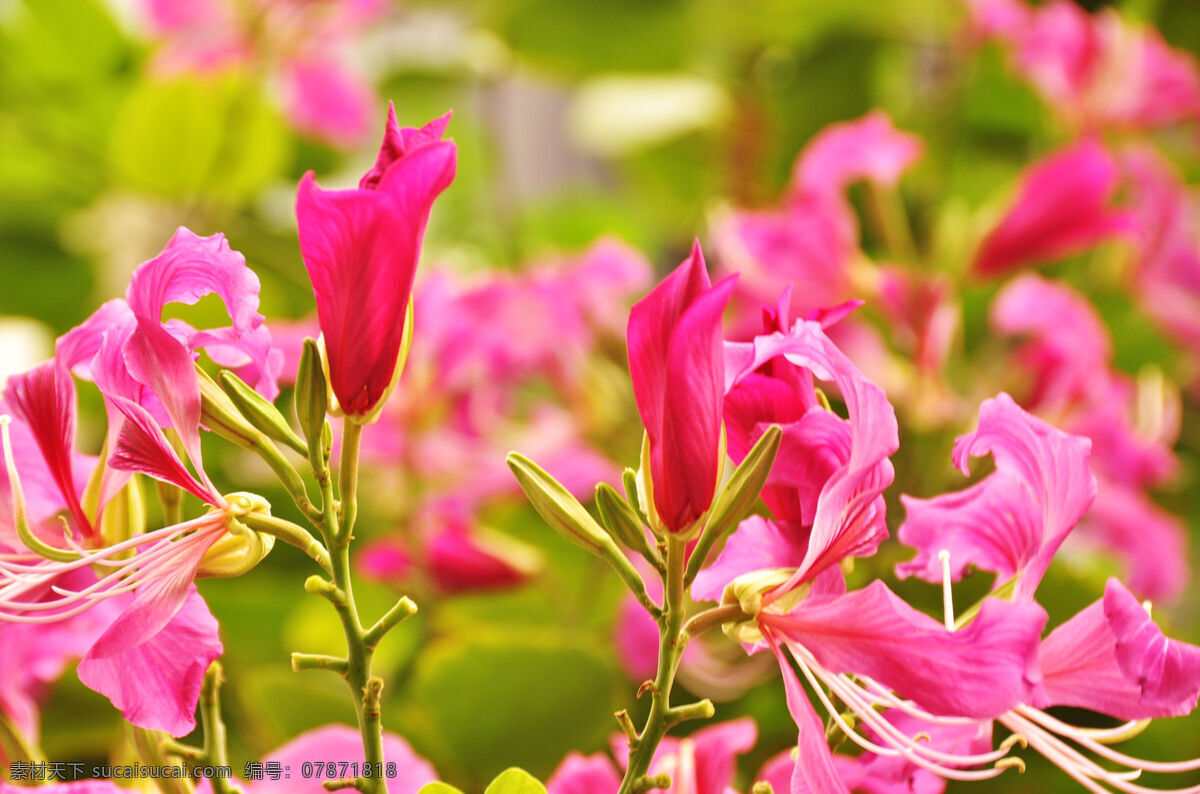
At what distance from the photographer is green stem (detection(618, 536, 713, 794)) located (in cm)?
17

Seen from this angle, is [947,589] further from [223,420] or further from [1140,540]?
[1140,540]

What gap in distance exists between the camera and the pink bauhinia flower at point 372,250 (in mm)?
166

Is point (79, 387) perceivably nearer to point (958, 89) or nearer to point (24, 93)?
point (24, 93)

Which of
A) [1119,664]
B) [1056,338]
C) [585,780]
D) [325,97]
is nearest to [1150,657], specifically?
[1119,664]

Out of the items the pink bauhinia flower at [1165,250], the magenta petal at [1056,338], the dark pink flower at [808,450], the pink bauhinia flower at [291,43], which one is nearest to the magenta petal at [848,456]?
the dark pink flower at [808,450]

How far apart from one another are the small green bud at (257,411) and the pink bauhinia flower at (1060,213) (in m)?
0.38

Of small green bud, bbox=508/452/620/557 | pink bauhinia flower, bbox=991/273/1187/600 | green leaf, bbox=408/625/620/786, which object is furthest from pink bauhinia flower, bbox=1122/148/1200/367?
small green bud, bbox=508/452/620/557

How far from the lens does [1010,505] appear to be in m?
0.19

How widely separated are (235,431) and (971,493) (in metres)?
0.13

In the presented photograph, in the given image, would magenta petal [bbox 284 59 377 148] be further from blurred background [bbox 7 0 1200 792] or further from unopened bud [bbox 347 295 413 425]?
unopened bud [bbox 347 295 413 425]

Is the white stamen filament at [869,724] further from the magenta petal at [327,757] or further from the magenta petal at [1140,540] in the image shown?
the magenta petal at [1140,540]

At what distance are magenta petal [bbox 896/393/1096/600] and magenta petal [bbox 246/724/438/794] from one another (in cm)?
10

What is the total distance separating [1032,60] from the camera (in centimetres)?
57

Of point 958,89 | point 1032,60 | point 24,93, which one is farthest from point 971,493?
point 24,93
